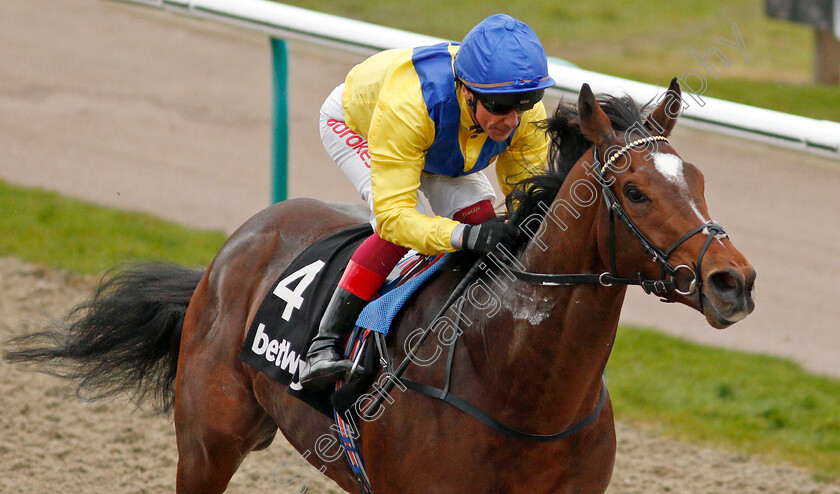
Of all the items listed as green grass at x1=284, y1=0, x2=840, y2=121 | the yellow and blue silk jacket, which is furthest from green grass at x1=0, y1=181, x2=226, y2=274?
green grass at x1=284, y1=0, x2=840, y2=121

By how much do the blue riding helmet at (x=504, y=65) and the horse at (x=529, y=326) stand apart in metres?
0.12

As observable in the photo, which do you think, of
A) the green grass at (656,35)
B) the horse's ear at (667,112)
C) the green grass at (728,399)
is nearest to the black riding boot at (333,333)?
the horse's ear at (667,112)

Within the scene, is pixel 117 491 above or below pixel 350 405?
below

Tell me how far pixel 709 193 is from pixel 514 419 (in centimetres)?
572

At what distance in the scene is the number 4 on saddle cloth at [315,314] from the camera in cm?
325

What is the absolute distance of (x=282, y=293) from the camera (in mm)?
3635

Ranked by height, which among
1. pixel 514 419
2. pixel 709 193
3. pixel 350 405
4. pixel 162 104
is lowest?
pixel 162 104

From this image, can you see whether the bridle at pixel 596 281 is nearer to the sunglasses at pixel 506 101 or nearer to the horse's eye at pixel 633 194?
the horse's eye at pixel 633 194

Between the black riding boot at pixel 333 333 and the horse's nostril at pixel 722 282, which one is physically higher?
the horse's nostril at pixel 722 282

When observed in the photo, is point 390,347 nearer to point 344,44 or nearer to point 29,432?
point 344,44

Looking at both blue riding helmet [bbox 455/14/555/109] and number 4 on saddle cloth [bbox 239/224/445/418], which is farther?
number 4 on saddle cloth [bbox 239/224/445/418]

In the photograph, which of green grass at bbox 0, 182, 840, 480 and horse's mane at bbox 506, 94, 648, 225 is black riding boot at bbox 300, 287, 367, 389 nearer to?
horse's mane at bbox 506, 94, 648, 225

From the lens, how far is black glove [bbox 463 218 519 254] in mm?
2912

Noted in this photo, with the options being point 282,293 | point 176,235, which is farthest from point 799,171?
point 282,293
